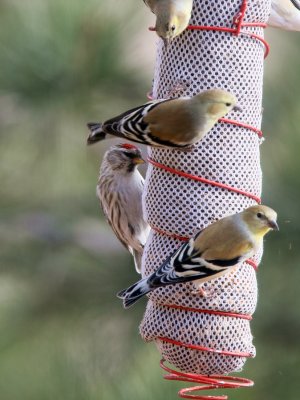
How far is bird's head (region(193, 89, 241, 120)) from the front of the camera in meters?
3.79

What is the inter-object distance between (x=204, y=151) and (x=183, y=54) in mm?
360

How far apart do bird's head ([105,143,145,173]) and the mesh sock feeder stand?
2.98 ft

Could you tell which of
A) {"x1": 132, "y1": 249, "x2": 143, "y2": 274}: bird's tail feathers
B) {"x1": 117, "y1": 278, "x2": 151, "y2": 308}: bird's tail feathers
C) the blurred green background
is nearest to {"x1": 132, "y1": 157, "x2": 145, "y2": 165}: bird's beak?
{"x1": 132, "y1": 249, "x2": 143, "y2": 274}: bird's tail feathers

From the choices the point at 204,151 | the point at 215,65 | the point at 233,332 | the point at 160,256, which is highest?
the point at 215,65

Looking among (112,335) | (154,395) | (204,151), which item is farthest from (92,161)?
(204,151)

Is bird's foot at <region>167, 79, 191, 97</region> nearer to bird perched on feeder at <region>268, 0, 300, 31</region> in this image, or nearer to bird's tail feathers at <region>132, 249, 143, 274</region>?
bird perched on feeder at <region>268, 0, 300, 31</region>

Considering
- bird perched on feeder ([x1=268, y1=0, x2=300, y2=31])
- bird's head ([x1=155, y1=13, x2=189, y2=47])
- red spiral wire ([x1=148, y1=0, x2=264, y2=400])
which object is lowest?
red spiral wire ([x1=148, y1=0, x2=264, y2=400])

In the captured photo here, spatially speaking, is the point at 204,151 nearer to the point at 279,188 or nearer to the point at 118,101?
the point at 279,188

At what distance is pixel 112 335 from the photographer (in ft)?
18.2

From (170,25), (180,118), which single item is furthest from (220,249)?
(170,25)

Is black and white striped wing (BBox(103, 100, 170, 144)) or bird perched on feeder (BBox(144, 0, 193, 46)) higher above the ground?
bird perched on feeder (BBox(144, 0, 193, 46))

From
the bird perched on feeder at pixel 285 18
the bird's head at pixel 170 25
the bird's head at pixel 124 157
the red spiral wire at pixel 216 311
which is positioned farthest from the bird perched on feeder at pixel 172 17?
the bird's head at pixel 124 157

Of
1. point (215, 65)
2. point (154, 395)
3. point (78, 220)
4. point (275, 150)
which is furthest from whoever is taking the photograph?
point (78, 220)

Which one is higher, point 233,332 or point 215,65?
point 215,65
